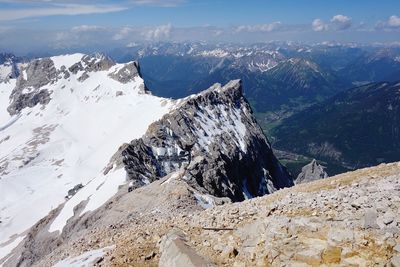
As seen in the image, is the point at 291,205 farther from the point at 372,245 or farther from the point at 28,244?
the point at 28,244

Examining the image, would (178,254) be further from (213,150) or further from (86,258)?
(213,150)

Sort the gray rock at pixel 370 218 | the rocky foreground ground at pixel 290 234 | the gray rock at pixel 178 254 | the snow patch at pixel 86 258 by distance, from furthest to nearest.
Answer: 1. the snow patch at pixel 86 258
2. the gray rock at pixel 178 254
3. the gray rock at pixel 370 218
4. the rocky foreground ground at pixel 290 234

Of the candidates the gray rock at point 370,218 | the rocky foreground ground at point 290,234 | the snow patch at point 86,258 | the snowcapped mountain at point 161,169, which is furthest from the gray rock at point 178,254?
the snowcapped mountain at point 161,169

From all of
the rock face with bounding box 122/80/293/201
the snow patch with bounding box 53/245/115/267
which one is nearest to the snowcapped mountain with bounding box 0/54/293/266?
the rock face with bounding box 122/80/293/201

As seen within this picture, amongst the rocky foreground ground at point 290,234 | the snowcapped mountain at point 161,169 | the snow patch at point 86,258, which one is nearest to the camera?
the rocky foreground ground at point 290,234

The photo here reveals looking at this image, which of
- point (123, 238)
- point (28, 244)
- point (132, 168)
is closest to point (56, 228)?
point (28, 244)

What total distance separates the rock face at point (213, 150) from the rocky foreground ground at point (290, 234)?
3809 centimetres

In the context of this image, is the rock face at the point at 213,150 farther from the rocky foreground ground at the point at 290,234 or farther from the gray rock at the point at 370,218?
the gray rock at the point at 370,218

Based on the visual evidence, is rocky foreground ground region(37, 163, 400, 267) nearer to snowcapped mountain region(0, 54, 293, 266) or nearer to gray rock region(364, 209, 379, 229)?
gray rock region(364, 209, 379, 229)

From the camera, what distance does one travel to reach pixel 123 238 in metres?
34.0

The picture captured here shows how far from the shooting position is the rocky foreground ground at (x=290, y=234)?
2220 cm

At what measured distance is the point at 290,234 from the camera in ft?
80.5

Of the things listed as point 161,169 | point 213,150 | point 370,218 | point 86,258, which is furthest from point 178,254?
point 213,150

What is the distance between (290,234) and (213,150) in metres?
105
